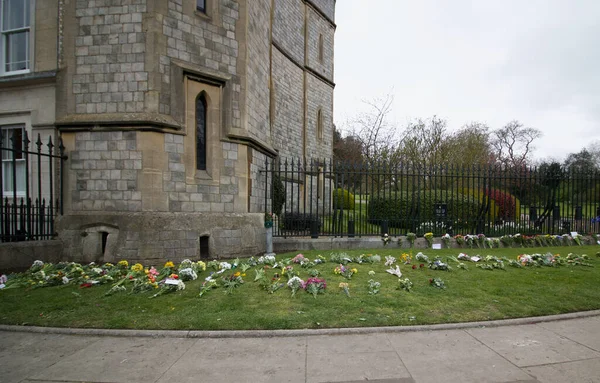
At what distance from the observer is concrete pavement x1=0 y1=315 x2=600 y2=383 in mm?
3461

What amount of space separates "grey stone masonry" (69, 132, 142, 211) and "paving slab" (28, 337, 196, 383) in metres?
4.66

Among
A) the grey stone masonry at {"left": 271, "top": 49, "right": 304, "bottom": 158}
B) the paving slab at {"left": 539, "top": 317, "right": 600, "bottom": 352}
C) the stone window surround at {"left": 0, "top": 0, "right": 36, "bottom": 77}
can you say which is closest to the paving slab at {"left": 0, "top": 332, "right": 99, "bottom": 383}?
the paving slab at {"left": 539, "top": 317, "right": 600, "bottom": 352}

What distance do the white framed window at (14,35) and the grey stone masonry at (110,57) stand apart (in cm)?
222

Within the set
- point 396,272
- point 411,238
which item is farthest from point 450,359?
point 411,238

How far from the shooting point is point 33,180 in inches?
361

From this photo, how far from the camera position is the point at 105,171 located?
8516mm

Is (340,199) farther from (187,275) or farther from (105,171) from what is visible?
(187,275)

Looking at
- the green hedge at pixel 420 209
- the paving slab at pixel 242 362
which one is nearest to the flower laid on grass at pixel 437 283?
the paving slab at pixel 242 362

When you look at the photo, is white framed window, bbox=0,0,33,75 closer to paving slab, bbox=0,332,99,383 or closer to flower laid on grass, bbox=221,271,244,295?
paving slab, bbox=0,332,99,383

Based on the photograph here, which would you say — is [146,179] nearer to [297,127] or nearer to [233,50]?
[233,50]

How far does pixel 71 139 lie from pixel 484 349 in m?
9.53

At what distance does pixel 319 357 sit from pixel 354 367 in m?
0.42

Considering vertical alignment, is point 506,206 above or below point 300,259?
above

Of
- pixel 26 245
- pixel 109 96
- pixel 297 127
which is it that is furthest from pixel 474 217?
pixel 26 245
